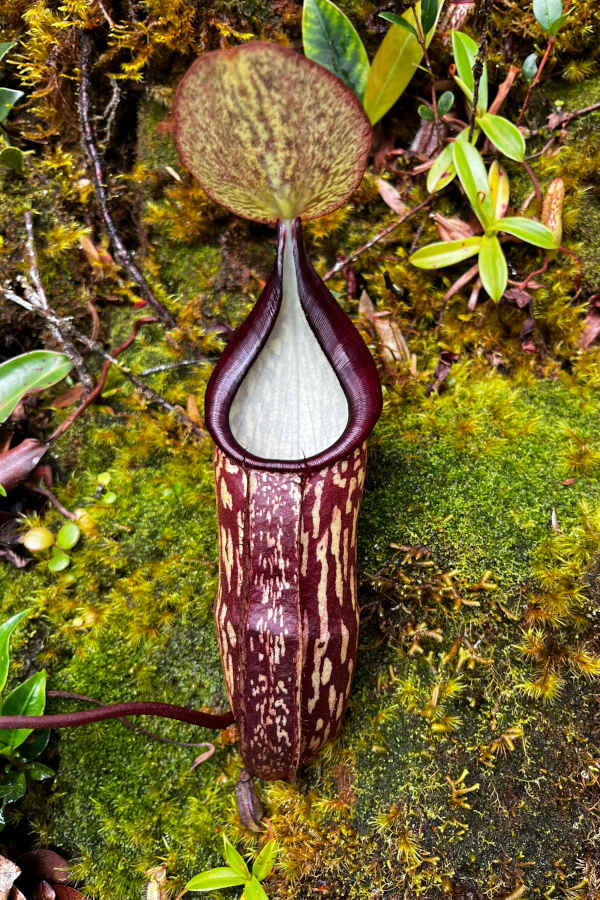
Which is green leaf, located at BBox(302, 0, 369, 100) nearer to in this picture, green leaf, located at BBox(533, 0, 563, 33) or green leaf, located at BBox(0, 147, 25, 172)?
green leaf, located at BBox(533, 0, 563, 33)

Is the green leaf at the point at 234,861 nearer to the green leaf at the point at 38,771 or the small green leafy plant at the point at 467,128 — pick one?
the green leaf at the point at 38,771

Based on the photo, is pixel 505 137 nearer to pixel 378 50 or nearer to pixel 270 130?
pixel 378 50

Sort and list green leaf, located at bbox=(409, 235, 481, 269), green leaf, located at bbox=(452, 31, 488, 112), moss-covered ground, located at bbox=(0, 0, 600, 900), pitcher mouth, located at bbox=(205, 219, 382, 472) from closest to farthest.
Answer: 1. pitcher mouth, located at bbox=(205, 219, 382, 472)
2. moss-covered ground, located at bbox=(0, 0, 600, 900)
3. green leaf, located at bbox=(452, 31, 488, 112)
4. green leaf, located at bbox=(409, 235, 481, 269)

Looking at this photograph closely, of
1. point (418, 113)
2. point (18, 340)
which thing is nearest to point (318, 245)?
point (418, 113)

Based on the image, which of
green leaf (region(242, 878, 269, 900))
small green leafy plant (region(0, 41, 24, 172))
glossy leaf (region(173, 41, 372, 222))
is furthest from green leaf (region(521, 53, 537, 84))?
green leaf (region(242, 878, 269, 900))

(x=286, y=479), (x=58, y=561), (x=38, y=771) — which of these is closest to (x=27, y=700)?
(x=38, y=771)

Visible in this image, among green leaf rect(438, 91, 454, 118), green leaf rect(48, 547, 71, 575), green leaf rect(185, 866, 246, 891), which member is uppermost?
green leaf rect(438, 91, 454, 118)

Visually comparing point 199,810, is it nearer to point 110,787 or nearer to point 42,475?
point 110,787
